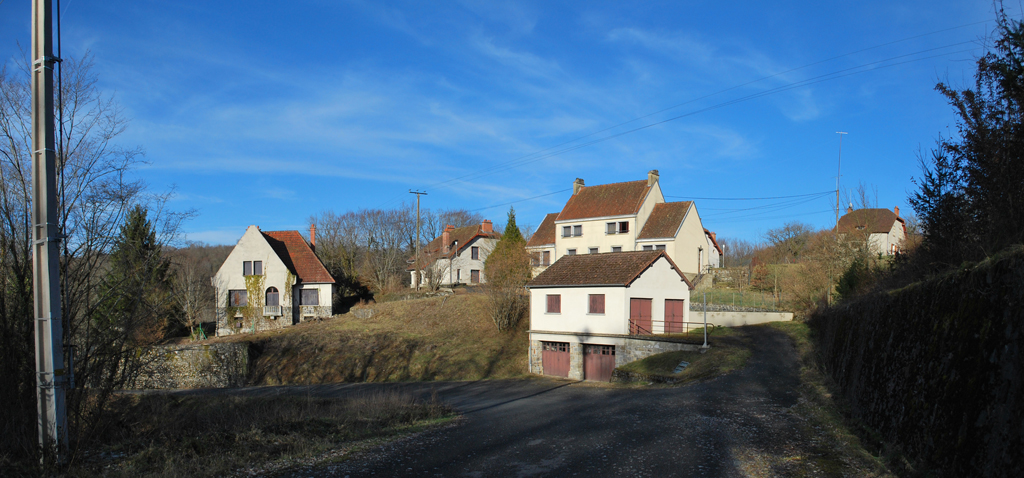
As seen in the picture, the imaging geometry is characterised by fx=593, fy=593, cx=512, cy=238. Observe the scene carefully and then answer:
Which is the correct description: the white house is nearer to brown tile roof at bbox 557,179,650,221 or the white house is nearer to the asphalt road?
the asphalt road

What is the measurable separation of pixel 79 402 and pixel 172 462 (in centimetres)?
162

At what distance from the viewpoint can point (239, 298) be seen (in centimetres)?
4422

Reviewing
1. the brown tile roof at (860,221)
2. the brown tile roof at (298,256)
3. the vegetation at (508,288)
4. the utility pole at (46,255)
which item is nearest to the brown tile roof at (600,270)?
the vegetation at (508,288)

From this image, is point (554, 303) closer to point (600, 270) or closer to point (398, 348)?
point (600, 270)

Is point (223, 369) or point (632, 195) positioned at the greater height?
point (632, 195)

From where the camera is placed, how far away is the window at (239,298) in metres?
44.2

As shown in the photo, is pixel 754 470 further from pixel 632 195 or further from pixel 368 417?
pixel 632 195

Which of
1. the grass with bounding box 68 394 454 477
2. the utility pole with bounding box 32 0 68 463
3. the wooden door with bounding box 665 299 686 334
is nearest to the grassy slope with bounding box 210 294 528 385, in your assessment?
the wooden door with bounding box 665 299 686 334

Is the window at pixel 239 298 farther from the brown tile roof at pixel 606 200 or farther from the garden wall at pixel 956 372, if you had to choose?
the garden wall at pixel 956 372

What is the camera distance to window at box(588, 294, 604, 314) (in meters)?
30.9

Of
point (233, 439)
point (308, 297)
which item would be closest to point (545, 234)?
point (308, 297)


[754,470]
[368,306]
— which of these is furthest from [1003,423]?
[368,306]

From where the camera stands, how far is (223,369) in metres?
34.4

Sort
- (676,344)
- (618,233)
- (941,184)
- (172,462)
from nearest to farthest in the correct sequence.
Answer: (172,462) < (941,184) < (676,344) < (618,233)
